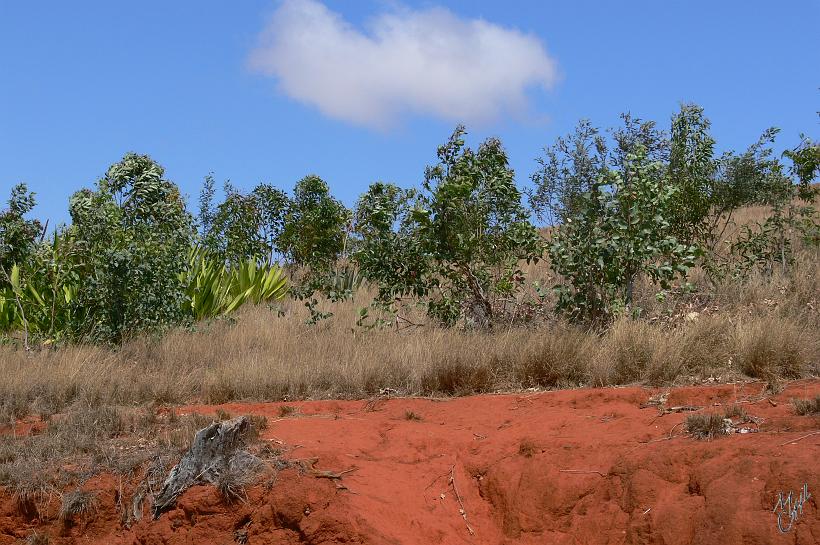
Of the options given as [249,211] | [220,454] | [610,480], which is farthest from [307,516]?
[249,211]

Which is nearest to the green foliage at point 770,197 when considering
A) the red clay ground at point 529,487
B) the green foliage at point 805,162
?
the green foliage at point 805,162

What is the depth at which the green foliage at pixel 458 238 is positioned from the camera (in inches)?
476

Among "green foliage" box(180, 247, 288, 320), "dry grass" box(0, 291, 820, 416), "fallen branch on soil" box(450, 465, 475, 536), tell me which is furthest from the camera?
"green foliage" box(180, 247, 288, 320)

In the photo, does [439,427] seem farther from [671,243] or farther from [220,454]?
[671,243]

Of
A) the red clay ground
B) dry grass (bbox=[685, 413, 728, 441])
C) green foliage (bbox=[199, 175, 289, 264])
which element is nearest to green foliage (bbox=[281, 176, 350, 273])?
green foliage (bbox=[199, 175, 289, 264])

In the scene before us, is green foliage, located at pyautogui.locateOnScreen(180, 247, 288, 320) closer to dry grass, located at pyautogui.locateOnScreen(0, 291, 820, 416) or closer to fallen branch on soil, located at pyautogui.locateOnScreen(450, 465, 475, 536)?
dry grass, located at pyautogui.locateOnScreen(0, 291, 820, 416)

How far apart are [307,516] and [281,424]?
1.70 m

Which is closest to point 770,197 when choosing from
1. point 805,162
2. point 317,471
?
point 805,162

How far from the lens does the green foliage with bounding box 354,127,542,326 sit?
12094 mm

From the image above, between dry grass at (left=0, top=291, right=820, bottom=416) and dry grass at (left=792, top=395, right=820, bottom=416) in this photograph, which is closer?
dry grass at (left=792, top=395, right=820, bottom=416)

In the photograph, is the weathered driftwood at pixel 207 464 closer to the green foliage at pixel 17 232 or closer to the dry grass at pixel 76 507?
the dry grass at pixel 76 507

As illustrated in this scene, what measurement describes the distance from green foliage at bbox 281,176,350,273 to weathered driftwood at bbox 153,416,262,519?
470 inches

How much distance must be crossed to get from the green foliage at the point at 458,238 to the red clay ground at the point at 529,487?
418 cm

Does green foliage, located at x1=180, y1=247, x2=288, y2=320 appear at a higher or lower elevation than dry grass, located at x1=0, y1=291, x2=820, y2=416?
higher
